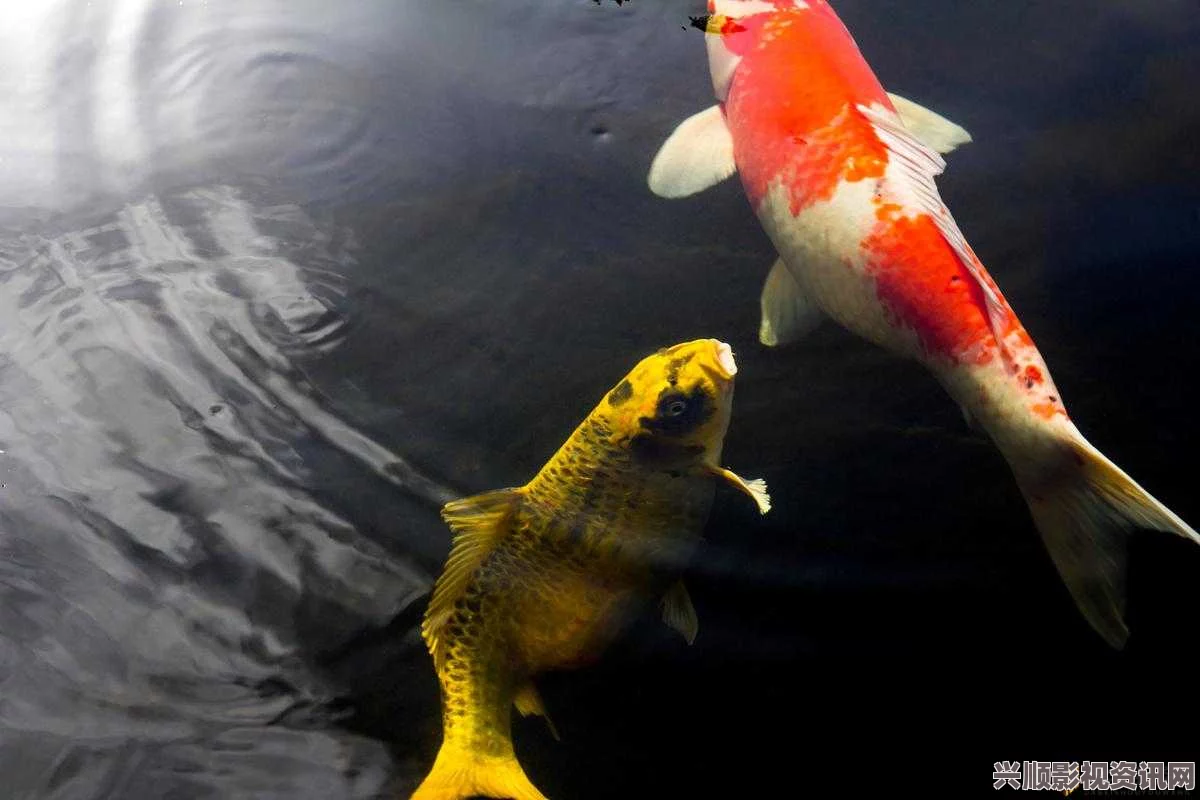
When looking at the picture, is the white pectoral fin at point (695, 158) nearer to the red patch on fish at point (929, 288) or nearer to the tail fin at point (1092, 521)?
the red patch on fish at point (929, 288)

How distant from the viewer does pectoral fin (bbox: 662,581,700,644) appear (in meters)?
1.37

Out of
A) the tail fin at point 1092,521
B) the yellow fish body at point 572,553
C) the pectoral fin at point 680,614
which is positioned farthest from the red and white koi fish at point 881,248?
the pectoral fin at point 680,614

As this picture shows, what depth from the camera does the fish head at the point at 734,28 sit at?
1.65 metres

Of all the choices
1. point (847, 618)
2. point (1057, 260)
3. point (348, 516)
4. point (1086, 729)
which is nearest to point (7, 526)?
point (348, 516)

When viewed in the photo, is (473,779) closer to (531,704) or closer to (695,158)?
(531,704)

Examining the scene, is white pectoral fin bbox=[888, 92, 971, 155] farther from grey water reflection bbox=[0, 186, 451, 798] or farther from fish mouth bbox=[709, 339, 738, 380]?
grey water reflection bbox=[0, 186, 451, 798]

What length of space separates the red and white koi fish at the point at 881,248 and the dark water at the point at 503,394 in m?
0.14

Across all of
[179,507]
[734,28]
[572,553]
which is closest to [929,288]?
[572,553]

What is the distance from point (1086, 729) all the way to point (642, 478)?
727 mm

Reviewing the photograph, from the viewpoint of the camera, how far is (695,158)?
66.1 inches

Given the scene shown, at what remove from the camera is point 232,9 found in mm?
2264

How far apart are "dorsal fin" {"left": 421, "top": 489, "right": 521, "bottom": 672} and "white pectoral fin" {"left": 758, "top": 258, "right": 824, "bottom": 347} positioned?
546 mm

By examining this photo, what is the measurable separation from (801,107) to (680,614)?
83cm

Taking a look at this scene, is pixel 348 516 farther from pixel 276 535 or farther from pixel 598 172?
pixel 598 172
